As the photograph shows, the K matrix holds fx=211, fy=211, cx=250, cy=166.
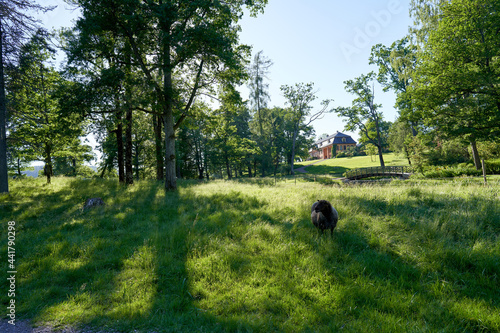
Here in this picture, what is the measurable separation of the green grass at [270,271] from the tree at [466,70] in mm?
9433

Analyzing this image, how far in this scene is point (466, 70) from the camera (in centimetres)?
1310

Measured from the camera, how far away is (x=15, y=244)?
5.75 meters

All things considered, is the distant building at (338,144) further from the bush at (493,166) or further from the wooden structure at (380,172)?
the bush at (493,166)

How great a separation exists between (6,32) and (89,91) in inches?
201

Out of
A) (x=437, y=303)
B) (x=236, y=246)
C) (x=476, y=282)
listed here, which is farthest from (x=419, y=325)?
(x=236, y=246)

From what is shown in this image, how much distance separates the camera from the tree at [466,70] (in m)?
12.7

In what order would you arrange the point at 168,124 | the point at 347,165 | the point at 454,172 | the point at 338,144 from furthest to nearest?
A: the point at 338,144, the point at 347,165, the point at 454,172, the point at 168,124

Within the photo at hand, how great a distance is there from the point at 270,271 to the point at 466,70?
58.0ft

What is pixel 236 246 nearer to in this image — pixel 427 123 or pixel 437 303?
pixel 437 303

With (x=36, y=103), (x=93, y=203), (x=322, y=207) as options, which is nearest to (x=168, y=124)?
(x=93, y=203)

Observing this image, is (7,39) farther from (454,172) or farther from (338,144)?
(338,144)

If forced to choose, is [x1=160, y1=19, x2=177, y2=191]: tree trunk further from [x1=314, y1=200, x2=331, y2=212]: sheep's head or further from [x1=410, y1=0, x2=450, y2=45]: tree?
[x1=410, y1=0, x2=450, y2=45]: tree

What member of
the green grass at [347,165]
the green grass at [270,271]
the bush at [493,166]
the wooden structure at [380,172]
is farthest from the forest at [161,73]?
the green grass at [347,165]

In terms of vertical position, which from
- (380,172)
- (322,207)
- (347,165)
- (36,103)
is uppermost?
(36,103)
